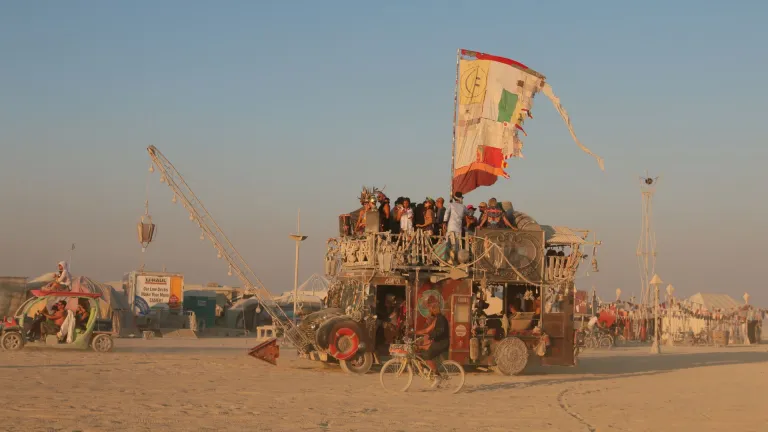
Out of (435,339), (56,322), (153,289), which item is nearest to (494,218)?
(435,339)

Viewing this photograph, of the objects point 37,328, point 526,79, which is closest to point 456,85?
point 526,79

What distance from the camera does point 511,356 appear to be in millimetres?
24219

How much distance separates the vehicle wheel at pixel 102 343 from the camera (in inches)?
1120

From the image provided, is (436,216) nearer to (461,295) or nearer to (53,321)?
(461,295)

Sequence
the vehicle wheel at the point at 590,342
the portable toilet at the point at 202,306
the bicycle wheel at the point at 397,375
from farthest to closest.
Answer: the portable toilet at the point at 202,306 < the vehicle wheel at the point at 590,342 < the bicycle wheel at the point at 397,375

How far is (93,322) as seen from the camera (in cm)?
2817

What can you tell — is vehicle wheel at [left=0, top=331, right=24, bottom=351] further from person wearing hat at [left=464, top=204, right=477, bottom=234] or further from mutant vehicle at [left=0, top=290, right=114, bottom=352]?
person wearing hat at [left=464, top=204, right=477, bottom=234]

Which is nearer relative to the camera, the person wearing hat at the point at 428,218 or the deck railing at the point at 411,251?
the deck railing at the point at 411,251

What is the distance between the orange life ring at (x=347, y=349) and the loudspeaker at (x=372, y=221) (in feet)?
8.54

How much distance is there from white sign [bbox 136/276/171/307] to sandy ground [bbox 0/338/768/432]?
23.1 metres

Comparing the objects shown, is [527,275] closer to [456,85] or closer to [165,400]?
[456,85]

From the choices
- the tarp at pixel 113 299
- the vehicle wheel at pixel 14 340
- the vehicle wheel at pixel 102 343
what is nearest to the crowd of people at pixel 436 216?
the vehicle wheel at pixel 102 343

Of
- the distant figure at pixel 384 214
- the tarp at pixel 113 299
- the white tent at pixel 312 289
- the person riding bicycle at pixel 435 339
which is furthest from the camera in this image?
the white tent at pixel 312 289

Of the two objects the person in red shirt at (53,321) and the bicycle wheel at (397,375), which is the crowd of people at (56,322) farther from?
the bicycle wheel at (397,375)
